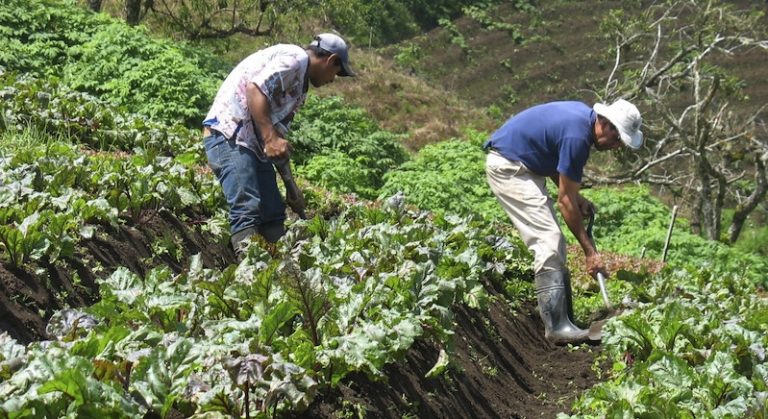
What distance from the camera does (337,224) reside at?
20.6 feet

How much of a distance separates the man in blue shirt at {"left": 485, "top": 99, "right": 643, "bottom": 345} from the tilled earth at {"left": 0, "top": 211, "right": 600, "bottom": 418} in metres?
0.37

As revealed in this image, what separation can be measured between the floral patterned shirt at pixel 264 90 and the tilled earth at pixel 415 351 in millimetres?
941

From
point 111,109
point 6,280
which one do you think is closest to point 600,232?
point 111,109

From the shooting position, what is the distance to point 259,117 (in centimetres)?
548

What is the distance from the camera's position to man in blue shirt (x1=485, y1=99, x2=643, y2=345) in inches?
239

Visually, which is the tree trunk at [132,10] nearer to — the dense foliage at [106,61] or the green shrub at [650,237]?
the dense foliage at [106,61]

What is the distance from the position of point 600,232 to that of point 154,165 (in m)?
9.61

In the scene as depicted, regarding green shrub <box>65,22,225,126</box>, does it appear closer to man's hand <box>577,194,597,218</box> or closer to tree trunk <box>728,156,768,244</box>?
man's hand <box>577,194,597,218</box>

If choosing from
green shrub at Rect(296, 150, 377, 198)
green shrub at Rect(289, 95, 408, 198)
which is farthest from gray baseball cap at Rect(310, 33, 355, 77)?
green shrub at Rect(289, 95, 408, 198)

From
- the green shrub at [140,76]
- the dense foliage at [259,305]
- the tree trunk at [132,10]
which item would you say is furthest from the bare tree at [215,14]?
the dense foliage at [259,305]

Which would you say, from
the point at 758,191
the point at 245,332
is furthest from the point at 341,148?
the point at 245,332

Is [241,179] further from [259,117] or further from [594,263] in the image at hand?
[594,263]

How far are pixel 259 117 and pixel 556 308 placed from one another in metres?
2.50

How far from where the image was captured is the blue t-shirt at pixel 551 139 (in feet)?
19.7
